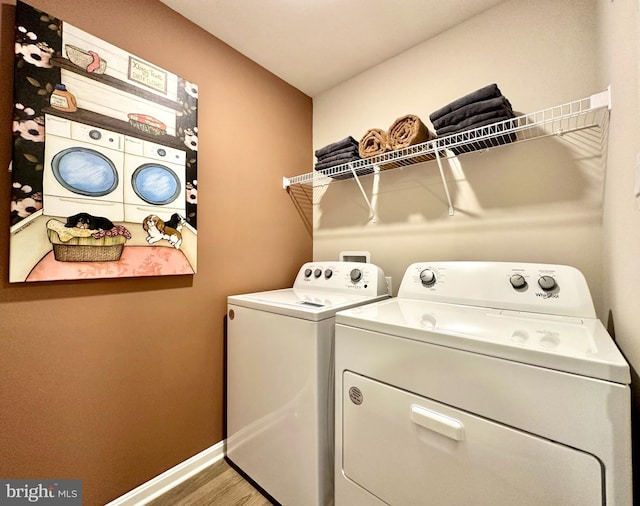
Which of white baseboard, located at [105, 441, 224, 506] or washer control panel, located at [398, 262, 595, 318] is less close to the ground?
washer control panel, located at [398, 262, 595, 318]

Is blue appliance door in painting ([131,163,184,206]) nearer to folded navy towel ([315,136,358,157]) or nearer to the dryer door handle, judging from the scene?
folded navy towel ([315,136,358,157])

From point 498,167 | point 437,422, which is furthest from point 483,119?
point 437,422

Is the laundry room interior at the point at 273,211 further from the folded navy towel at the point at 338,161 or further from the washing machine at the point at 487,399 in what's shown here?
the folded navy towel at the point at 338,161

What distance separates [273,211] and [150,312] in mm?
986

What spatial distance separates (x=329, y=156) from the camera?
72.2 inches

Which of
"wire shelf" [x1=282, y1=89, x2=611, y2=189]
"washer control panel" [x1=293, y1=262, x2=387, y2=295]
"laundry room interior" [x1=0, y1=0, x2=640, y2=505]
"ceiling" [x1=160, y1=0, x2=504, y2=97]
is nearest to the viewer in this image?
"laundry room interior" [x1=0, y1=0, x2=640, y2=505]

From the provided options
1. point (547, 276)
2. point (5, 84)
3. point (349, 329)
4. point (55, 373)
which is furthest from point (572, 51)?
point (55, 373)

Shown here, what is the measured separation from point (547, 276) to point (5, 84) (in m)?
2.14

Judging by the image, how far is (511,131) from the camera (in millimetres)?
1186

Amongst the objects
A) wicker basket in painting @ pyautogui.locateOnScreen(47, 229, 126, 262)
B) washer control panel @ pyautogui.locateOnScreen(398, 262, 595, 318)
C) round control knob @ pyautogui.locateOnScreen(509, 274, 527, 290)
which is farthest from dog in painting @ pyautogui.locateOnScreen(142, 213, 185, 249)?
round control knob @ pyautogui.locateOnScreen(509, 274, 527, 290)

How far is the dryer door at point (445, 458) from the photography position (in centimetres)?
63

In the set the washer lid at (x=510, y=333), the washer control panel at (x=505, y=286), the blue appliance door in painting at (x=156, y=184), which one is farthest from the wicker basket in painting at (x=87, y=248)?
the washer control panel at (x=505, y=286)

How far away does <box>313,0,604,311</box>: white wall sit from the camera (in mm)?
1205

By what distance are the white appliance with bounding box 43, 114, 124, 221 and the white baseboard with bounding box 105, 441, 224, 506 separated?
49.3 inches
